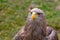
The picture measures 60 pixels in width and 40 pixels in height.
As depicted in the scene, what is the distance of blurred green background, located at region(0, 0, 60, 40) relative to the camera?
8.60m

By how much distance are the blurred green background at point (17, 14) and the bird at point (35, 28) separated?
1895 mm

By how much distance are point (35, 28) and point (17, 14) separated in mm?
3389

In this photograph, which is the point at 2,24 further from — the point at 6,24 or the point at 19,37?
the point at 19,37

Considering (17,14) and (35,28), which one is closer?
(35,28)

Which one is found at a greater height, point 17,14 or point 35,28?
point 35,28

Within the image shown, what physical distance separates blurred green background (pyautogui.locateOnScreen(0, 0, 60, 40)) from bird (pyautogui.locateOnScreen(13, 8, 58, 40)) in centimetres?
190

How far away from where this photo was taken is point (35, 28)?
6230 millimetres

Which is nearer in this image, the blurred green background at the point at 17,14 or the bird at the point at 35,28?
the bird at the point at 35,28

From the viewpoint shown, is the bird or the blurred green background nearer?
the bird

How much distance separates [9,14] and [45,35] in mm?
3430

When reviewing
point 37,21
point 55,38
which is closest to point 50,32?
point 55,38

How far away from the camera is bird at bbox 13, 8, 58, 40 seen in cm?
611

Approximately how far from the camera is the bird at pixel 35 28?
6105mm

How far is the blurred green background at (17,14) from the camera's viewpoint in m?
8.60
